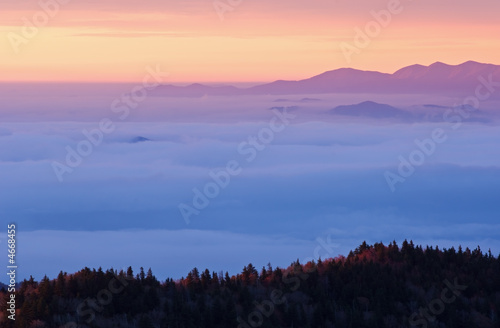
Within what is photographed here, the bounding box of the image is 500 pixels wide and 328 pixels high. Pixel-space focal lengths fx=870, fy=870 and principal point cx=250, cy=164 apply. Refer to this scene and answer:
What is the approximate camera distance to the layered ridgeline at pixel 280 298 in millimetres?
31359

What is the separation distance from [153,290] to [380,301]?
8858 millimetres

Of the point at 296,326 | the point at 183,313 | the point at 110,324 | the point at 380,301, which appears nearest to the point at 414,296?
the point at 380,301

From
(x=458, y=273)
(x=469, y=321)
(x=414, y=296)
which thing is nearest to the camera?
(x=469, y=321)

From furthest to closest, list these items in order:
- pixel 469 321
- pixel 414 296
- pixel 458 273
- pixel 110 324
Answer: pixel 458 273, pixel 414 296, pixel 469 321, pixel 110 324

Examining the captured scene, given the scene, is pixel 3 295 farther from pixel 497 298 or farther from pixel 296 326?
pixel 497 298

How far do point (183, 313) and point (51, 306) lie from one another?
4915mm

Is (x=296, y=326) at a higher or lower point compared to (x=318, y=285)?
lower

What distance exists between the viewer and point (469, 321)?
3269 cm

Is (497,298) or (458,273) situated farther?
(458,273)

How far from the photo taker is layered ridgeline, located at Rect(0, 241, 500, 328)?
3136cm

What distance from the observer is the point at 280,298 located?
34.0 meters

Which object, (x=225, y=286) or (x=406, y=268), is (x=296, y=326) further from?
(x=406, y=268)

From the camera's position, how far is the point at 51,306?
31.7 meters

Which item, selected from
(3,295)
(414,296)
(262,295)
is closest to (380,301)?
(414,296)
